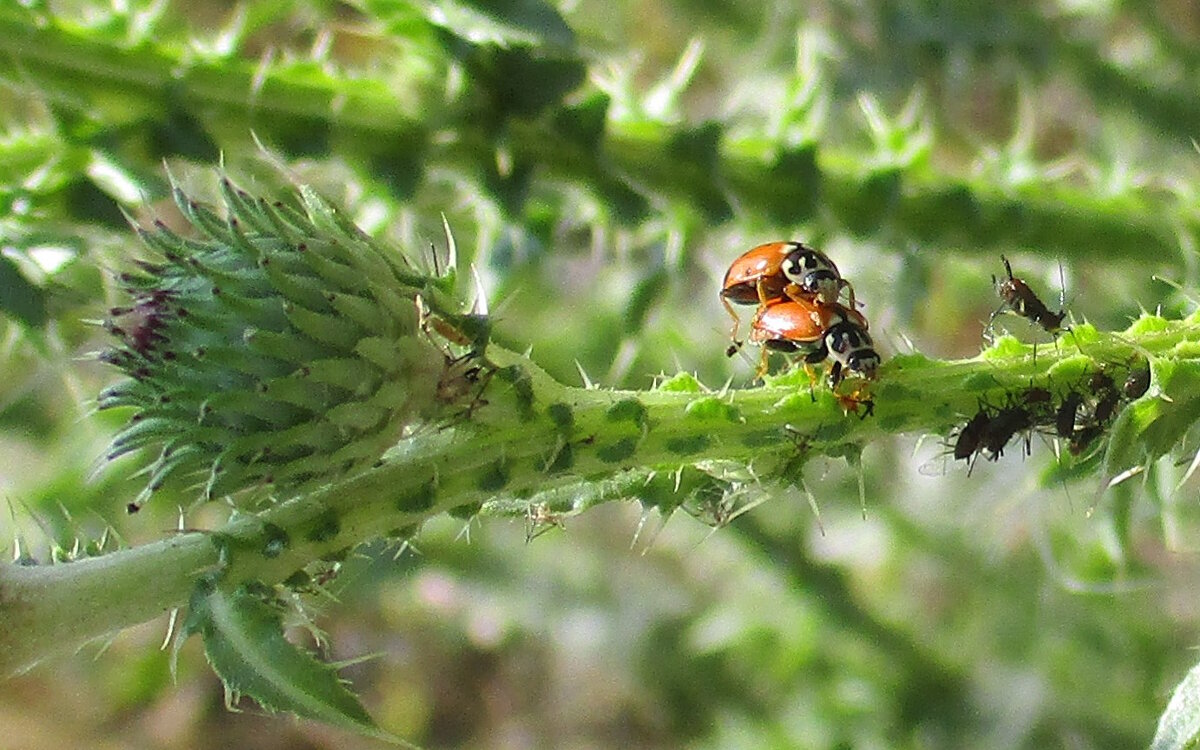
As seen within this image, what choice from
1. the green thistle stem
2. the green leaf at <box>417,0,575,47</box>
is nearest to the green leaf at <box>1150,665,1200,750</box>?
the green thistle stem

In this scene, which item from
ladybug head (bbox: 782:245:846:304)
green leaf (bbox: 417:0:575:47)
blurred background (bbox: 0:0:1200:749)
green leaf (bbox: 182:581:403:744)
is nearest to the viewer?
green leaf (bbox: 182:581:403:744)

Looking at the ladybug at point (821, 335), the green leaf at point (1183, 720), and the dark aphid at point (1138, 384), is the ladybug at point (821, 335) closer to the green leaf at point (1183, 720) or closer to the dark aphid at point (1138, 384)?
the dark aphid at point (1138, 384)

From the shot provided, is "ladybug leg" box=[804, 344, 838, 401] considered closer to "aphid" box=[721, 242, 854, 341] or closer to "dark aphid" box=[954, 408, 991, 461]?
"aphid" box=[721, 242, 854, 341]

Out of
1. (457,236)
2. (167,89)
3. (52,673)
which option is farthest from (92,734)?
(167,89)

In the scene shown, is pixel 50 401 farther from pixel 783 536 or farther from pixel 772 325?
pixel 772 325

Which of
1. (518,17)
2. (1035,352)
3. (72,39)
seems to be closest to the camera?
(1035,352)

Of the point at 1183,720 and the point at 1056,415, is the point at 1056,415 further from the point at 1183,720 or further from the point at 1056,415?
the point at 1183,720
